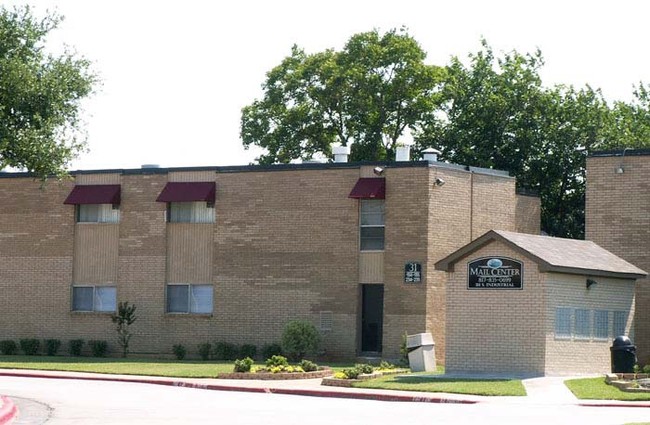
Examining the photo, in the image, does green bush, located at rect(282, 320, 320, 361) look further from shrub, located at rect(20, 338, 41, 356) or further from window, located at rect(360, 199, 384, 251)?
shrub, located at rect(20, 338, 41, 356)

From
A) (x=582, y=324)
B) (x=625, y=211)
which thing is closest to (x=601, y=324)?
(x=582, y=324)

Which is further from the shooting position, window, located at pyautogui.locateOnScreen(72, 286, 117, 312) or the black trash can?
window, located at pyautogui.locateOnScreen(72, 286, 117, 312)

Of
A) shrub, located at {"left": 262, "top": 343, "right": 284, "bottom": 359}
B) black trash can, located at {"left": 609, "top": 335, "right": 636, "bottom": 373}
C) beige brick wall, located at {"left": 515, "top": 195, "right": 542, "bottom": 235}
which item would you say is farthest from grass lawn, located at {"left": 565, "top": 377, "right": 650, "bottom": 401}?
beige brick wall, located at {"left": 515, "top": 195, "right": 542, "bottom": 235}

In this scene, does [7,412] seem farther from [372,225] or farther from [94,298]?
[94,298]

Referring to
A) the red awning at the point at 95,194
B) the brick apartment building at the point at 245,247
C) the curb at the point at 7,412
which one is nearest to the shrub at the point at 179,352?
the brick apartment building at the point at 245,247

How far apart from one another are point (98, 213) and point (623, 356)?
2147 centimetres

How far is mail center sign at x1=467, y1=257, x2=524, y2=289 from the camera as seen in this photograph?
35719mm

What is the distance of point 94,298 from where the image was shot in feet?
160

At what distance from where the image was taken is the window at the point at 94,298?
48.6 m

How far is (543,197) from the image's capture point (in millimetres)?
60312

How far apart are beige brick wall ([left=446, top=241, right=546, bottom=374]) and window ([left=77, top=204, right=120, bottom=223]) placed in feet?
52.9

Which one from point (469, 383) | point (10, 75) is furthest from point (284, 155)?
point (469, 383)

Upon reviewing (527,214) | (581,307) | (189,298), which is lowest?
(581,307)

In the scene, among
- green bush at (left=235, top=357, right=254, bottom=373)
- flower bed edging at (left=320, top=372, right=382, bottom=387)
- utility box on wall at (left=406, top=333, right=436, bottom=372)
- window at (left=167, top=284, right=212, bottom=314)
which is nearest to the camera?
flower bed edging at (left=320, top=372, right=382, bottom=387)
